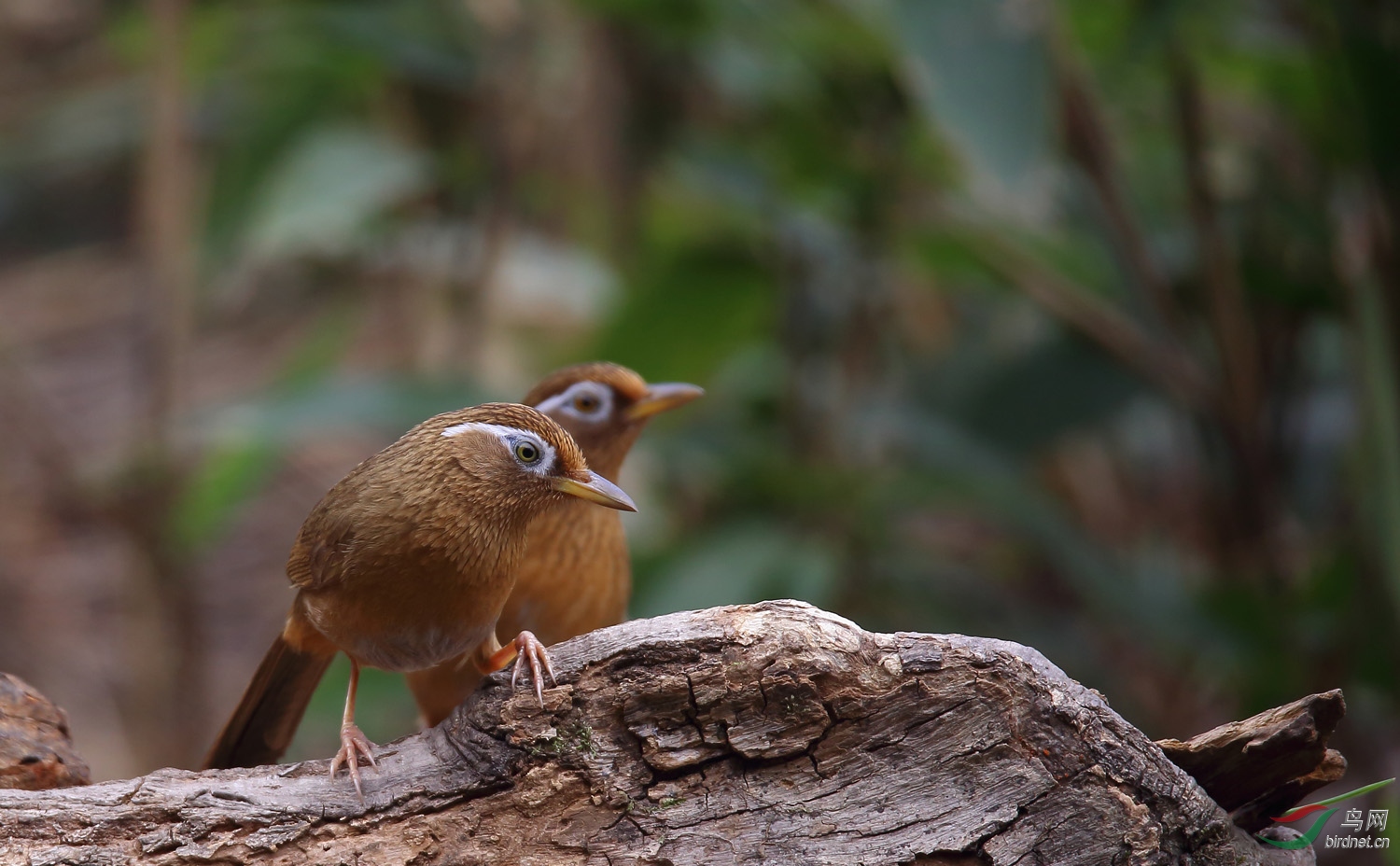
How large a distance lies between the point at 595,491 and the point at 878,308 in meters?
2.87

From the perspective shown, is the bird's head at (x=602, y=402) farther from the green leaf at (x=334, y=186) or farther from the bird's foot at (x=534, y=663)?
the green leaf at (x=334, y=186)

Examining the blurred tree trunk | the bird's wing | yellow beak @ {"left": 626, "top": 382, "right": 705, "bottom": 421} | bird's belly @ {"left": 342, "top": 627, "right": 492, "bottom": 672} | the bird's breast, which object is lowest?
bird's belly @ {"left": 342, "top": 627, "right": 492, "bottom": 672}

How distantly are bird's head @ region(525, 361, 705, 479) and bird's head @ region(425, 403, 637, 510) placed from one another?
0.76 m

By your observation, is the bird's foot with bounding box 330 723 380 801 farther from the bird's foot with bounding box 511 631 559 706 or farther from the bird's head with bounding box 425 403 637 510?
the bird's head with bounding box 425 403 637 510

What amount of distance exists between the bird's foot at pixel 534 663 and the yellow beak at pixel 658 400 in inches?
47.0

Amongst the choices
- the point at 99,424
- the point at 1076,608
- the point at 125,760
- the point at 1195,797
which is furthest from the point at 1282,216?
the point at 99,424

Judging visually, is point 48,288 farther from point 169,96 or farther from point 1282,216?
point 1282,216

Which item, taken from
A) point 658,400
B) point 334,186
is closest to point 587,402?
point 658,400

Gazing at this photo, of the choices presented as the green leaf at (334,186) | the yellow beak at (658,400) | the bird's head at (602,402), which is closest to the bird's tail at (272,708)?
the bird's head at (602,402)

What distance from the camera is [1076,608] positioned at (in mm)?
6219

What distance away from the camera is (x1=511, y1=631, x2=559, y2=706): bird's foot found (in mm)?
2166

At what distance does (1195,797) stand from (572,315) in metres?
5.17

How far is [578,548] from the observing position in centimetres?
305

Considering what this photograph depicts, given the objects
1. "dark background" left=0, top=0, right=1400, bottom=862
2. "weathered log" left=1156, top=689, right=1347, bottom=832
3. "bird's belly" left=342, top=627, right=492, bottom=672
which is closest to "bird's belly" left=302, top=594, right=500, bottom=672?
"bird's belly" left=342, top=627, right=492, bottom=672
